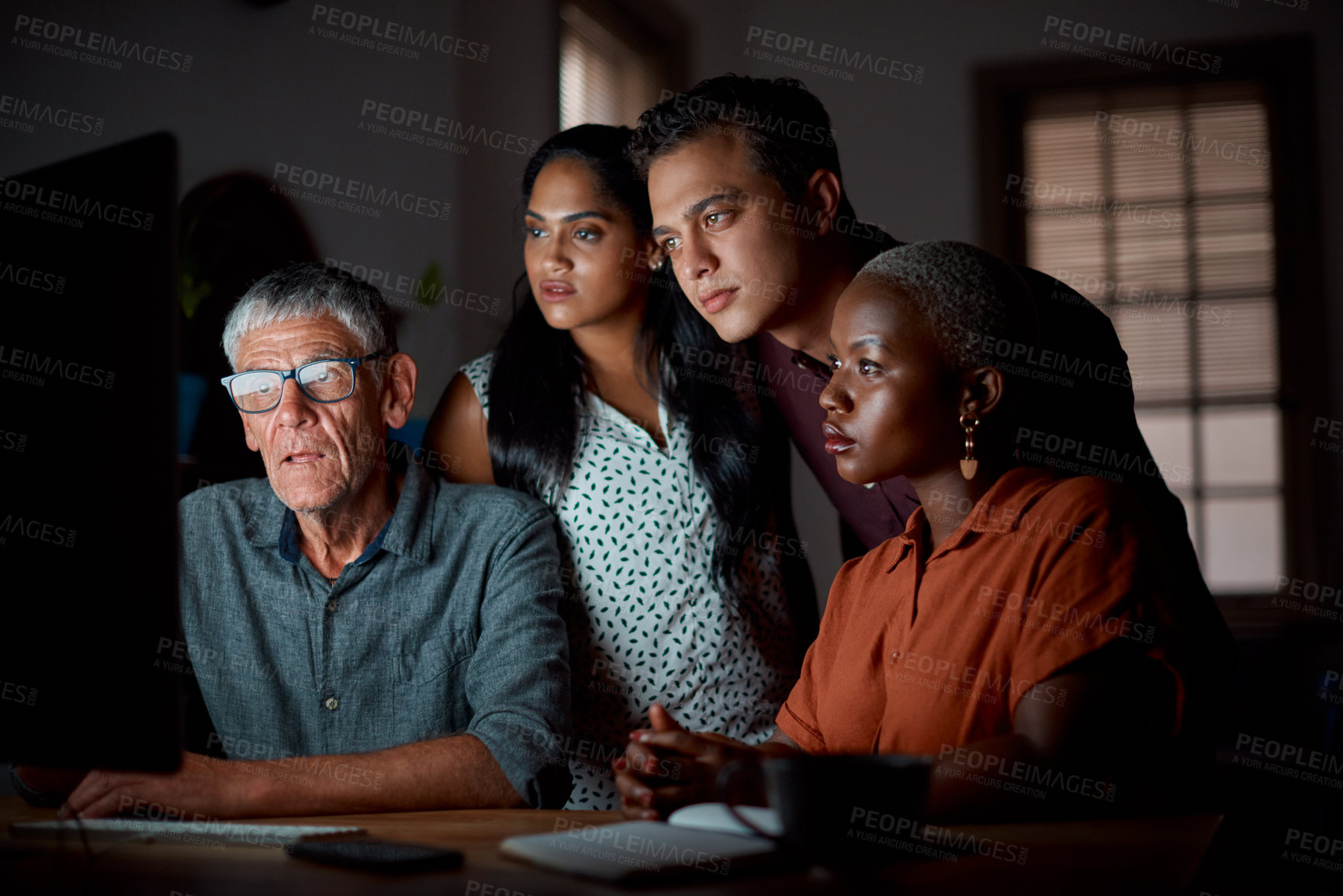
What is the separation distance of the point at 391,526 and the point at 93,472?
944 mm

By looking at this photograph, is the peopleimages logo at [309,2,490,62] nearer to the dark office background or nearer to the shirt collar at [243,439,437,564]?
the dark office background

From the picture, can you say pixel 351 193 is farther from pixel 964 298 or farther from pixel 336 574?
pixel 964 298

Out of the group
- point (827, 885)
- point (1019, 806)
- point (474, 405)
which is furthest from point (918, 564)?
point (474, 405)

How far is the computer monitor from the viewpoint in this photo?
805 mm

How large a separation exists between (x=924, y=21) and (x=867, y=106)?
1.36 feet

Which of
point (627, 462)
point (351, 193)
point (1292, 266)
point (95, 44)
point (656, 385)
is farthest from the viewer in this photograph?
point (1292, 266)

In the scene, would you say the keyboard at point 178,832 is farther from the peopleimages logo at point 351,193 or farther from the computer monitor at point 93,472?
the peopleimages logo at point 351,193

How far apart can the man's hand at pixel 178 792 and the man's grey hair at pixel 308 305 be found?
73 cm

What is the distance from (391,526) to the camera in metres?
1.77

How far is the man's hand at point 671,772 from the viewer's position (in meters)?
1.12

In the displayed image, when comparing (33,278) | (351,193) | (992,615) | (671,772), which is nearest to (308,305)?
(33,278)

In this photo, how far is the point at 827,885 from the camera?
2.63ft

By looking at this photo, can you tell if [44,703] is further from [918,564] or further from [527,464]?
[527,464]

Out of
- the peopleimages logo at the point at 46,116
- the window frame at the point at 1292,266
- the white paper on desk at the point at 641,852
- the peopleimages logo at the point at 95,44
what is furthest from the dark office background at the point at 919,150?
the white paper on desk at the point at 641,852
